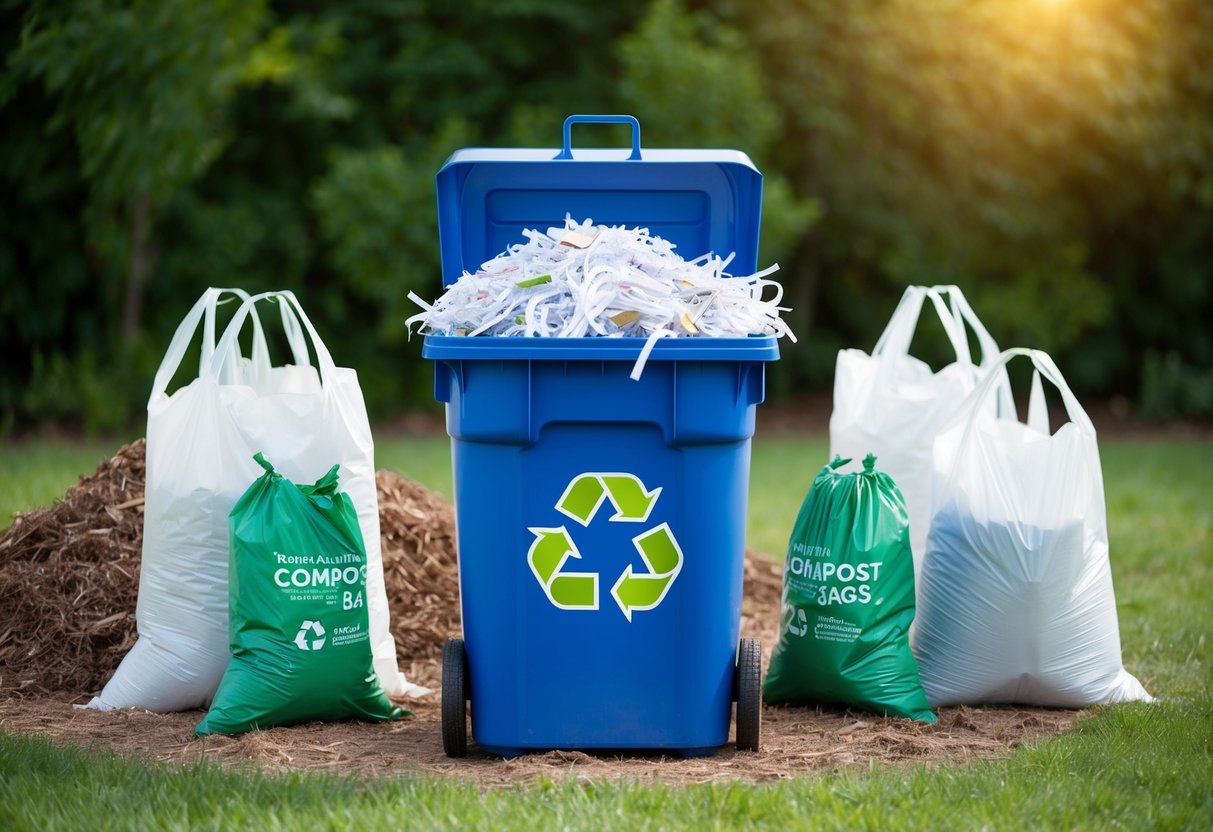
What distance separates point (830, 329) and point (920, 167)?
162cm

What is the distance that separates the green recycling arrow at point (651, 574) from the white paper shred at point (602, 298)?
16.3 inches

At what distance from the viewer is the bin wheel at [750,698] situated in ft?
10.9

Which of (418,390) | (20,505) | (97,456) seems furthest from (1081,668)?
(418,390)

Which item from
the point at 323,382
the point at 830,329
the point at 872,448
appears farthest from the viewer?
the point at 830,329

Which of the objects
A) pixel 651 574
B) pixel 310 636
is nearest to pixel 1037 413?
pixel 651 574

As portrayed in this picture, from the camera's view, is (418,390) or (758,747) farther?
(418,390)

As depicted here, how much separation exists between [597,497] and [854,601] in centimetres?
86

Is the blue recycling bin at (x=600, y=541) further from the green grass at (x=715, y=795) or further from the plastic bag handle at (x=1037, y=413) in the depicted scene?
the plastic bag handle at (x=1037, y=413)

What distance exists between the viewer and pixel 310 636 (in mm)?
3484

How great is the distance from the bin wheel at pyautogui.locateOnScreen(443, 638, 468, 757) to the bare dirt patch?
0.04 metres

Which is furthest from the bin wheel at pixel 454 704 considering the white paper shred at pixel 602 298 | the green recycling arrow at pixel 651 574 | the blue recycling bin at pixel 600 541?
the white paper shred at pixel 602 298

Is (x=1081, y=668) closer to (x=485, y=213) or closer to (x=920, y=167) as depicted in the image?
(x=485, y=213)

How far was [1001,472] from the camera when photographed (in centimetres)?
376

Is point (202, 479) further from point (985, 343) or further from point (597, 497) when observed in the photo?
point (985, 343)
